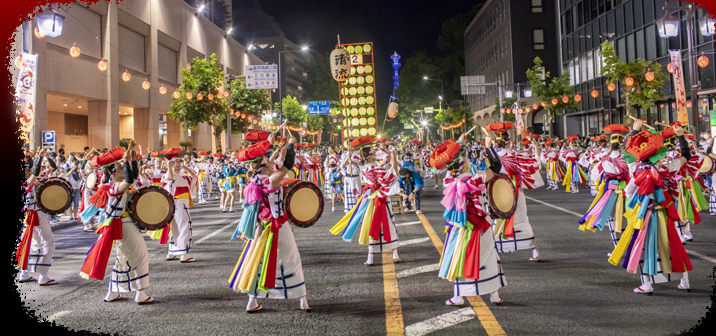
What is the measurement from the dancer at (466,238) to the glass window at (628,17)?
102ft

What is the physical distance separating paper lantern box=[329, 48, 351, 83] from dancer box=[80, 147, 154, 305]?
54.9ft

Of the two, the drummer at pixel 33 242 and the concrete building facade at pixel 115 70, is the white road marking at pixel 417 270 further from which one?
the concrete building facade at pixel 115 70

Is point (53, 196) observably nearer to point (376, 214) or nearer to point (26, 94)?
point (376, 214)

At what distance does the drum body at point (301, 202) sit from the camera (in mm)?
5660

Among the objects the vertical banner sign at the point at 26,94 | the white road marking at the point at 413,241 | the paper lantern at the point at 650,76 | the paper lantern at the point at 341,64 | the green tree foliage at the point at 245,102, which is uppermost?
the green tree foliage at the point at 245,102

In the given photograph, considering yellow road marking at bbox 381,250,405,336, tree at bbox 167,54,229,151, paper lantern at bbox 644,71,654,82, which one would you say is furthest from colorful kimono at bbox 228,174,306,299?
tree at bbox 167,54,229,151

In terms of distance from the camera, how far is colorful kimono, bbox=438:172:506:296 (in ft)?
18.3

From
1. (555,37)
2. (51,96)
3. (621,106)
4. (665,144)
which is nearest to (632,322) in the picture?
(665,144)

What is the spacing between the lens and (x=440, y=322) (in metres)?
5.19

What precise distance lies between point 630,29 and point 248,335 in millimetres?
33779

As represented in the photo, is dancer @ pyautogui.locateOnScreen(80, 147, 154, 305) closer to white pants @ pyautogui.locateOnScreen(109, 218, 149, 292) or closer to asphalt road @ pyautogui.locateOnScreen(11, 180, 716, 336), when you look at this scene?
white pants @ pyautogui.locateOnScreen(109, 218, 149, 292)

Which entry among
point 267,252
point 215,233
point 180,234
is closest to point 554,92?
point 215,233

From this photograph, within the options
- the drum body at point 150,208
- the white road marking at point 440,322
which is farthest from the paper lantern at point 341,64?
the white road marking at point 440,322

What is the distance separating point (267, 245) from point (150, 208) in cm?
193
